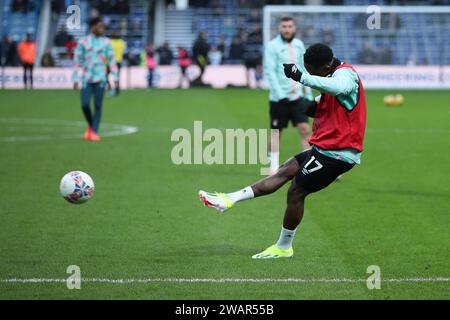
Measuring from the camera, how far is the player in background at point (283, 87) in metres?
15.1

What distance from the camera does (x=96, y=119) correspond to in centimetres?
2048

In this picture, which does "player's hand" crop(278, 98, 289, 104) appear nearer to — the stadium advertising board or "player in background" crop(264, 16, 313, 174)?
"player in background" crop(264, 16, 313, 174)

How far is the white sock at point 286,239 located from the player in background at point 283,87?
19.3 ft

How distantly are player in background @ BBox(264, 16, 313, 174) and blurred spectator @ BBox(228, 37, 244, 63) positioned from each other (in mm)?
29254

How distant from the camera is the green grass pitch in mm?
8211

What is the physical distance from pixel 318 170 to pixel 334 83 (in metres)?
0.90

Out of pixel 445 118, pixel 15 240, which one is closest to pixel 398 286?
pixel 15 240

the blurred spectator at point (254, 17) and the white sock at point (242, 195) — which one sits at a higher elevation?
the blurred spectator at point (254, 17)

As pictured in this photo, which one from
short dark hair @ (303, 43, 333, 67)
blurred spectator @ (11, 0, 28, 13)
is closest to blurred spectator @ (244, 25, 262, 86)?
blurred spectator @ (11, 0, 28, 13)

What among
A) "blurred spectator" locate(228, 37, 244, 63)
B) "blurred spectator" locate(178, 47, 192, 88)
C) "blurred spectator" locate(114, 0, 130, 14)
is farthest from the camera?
"blurred spectator" locate(114, 0, 130, 14)

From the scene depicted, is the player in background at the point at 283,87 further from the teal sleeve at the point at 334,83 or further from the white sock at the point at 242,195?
the teal sleeve at the point at 334,83

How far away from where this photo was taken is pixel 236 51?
147ft

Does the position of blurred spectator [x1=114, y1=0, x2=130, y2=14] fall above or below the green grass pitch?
above

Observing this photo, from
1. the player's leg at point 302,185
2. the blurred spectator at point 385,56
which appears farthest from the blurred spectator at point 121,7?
the player's leg at point 302,185
